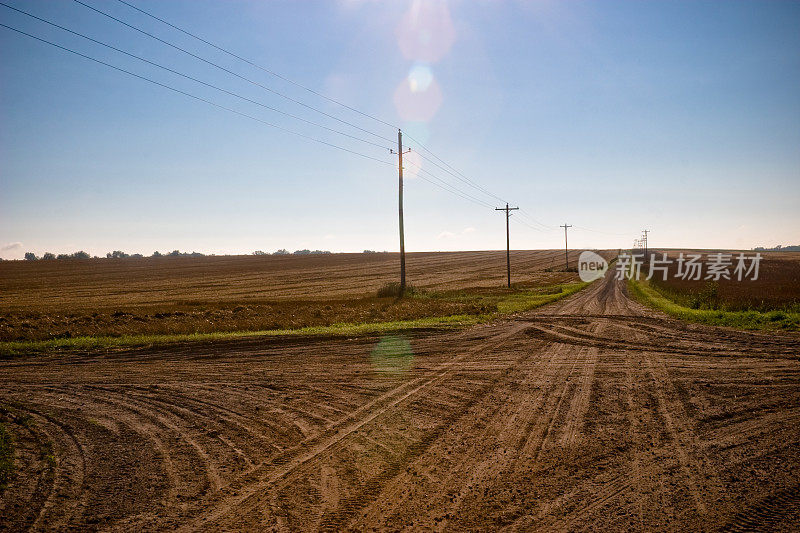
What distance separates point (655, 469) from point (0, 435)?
971 cm

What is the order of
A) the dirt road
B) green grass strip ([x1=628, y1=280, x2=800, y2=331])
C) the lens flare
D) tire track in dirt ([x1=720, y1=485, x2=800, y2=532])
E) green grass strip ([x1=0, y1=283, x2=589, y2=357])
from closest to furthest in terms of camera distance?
tire track in dirt ([x1=720, y1=485, x2=800, y2=532]), the dirt road, the lens flare, green grass strip ([x1=0, y1=283, x2=589, y2=357]), green grass strip ([x1=628, y1=280, x2=800, y2=331])

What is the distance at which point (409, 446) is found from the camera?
672cm

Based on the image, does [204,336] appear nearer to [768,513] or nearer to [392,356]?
[392,356]

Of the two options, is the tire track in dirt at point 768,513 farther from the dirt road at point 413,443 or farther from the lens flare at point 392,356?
the lens flare at point 392,356

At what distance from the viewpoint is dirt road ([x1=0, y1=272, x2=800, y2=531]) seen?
4.95 meters

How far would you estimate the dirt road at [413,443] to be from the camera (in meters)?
4.95

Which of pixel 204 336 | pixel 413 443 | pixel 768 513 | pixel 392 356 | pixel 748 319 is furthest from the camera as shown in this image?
pixel 748 319

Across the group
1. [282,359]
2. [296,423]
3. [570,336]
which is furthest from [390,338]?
[296,423]

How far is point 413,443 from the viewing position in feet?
22.4

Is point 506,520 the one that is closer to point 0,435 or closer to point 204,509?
point 204,509

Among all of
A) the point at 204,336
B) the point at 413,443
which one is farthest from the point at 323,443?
the point at 204,336

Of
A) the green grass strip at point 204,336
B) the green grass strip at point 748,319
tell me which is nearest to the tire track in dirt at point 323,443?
the green grass strip at point 204,336

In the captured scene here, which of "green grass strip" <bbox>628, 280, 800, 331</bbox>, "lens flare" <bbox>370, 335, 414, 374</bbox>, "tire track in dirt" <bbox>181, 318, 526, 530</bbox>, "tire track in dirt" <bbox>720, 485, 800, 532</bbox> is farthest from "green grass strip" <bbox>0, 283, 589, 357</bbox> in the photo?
"tire track in dirt" <bbox>720, 485, 800, 532</bbox>

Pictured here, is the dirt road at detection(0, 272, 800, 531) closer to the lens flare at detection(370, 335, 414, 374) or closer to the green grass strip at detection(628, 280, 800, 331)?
the lens flare at detection(370, 335, 414, 374)
